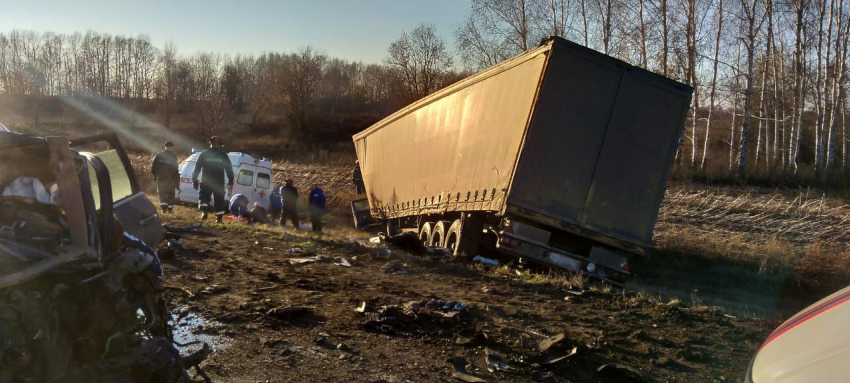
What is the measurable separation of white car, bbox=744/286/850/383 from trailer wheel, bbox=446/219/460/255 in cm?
860

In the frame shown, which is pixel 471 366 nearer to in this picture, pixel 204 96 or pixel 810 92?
pixel 810 92

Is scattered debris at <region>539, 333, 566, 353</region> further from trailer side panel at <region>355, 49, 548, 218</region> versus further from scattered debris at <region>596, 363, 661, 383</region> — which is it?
trailer side panel at <region>355, 49, 548, 218</region>

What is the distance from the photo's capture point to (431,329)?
558cm

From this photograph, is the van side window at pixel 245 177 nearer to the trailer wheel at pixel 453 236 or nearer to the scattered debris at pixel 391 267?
the trailer wheel at pixel 453 236

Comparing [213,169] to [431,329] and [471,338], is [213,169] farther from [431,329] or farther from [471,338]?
[471,338]

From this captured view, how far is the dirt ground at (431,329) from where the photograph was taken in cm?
472

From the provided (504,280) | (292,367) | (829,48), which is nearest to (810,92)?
(829,48)

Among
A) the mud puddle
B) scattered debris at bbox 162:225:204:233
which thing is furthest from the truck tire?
the mud puddle

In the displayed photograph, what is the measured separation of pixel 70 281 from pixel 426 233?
37.2 ft

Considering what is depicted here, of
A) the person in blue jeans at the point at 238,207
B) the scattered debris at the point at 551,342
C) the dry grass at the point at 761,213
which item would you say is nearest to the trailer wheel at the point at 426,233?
the person in blue jeans at the point at 238,207

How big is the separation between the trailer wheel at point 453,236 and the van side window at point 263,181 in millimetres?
11072

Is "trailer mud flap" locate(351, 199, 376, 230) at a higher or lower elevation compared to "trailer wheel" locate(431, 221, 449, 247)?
lower

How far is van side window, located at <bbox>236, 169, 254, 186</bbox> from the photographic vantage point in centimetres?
2145

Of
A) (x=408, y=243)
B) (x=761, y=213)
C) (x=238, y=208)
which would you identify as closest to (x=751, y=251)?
(x=761, y=213)
